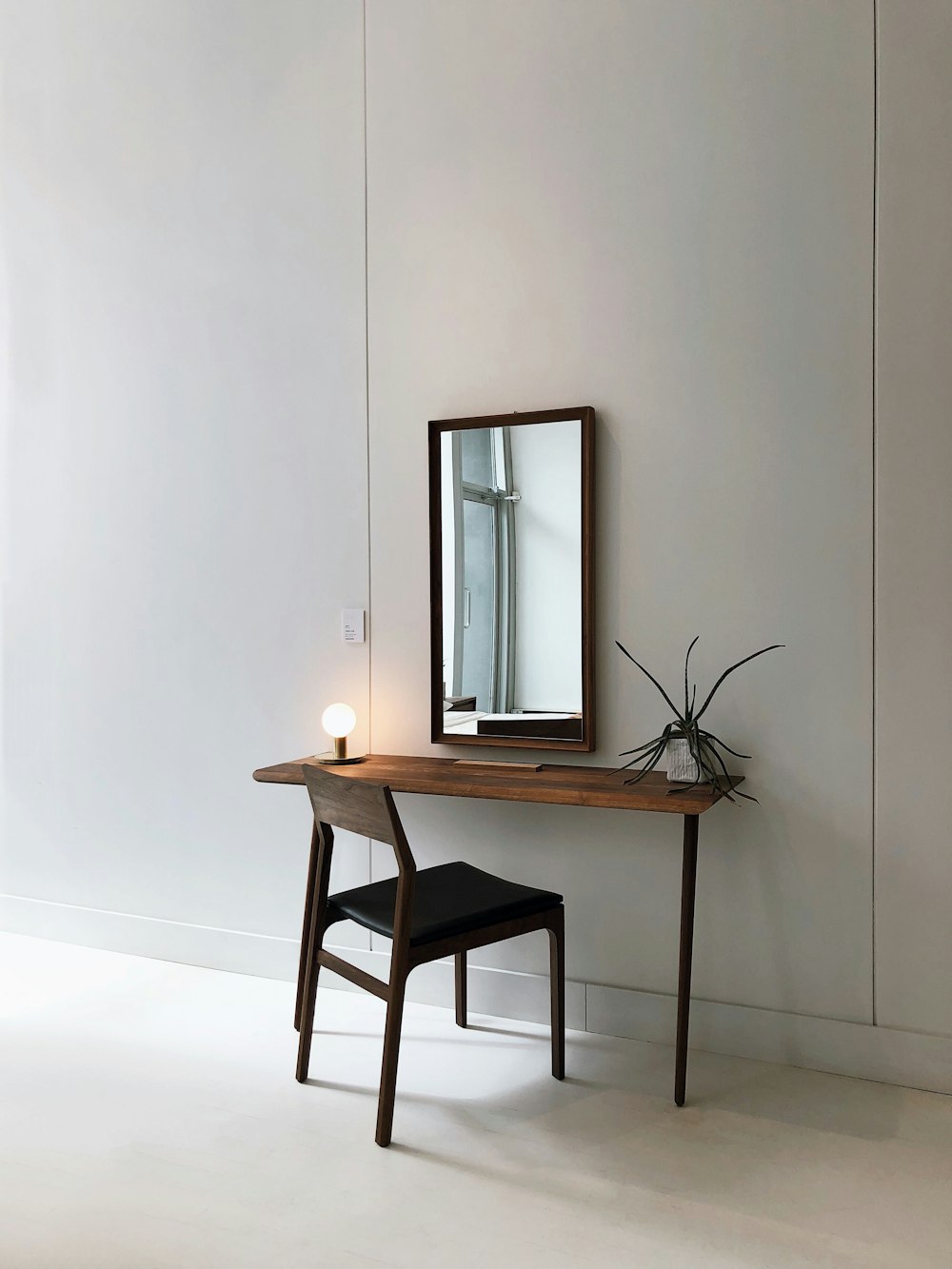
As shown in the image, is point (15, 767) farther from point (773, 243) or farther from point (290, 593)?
point (773, 243)

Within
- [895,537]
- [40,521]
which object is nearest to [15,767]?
[40,521]

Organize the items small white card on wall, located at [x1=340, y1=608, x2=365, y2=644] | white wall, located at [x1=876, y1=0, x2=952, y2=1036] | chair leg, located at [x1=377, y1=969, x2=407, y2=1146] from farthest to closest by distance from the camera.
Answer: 1. small white card on wall, located at [x1=340, y1=608, x2=365, y2=644]
2. white wall, located at [x1=876, y1=0, x2=952, y2=1036]
3. chair leg, located at [x1=377, y1=969, x2=407, y2=1146]

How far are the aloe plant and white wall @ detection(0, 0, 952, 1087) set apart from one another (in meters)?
0.05

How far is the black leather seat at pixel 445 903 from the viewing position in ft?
7.50

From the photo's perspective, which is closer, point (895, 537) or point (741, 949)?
point (895, 537)

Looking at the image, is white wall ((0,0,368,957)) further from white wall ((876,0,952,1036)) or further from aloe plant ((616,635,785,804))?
white wall ((876,0,952,1036))

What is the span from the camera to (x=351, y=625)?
3.12m

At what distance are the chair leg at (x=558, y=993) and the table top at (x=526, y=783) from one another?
1.01 feet

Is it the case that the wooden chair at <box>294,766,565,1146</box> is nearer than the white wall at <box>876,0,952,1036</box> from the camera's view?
Yes

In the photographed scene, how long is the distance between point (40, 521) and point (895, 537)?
2776 millimetres

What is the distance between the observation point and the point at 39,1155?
2.18m

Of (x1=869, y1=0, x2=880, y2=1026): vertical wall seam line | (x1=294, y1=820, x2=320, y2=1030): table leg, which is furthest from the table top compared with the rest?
(x1=869, y1=0, x2=880, y2=1026): vertical wall seam line

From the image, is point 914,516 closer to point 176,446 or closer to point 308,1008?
point 308,1008

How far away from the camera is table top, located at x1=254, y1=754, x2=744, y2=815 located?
2.34 metres
